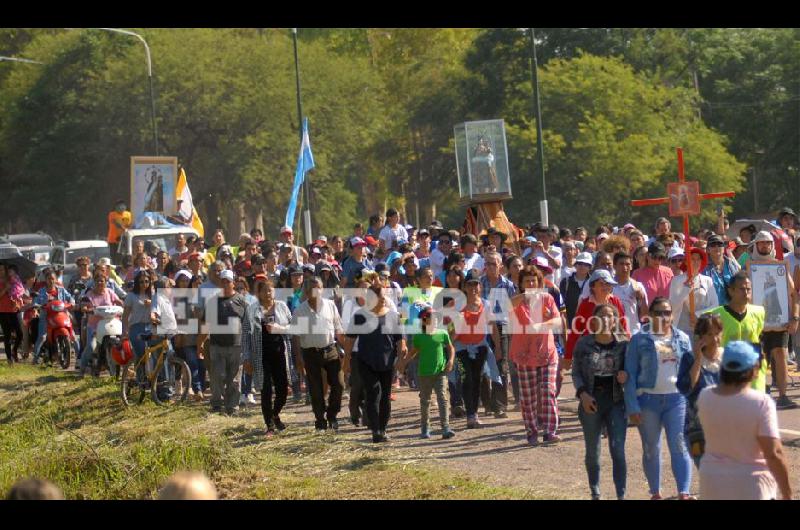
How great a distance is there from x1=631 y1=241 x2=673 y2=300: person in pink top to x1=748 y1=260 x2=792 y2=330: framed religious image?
33.9 inches

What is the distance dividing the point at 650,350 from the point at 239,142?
46.3m

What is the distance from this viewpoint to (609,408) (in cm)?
1004

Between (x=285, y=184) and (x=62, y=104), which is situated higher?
(x=62, y=104)

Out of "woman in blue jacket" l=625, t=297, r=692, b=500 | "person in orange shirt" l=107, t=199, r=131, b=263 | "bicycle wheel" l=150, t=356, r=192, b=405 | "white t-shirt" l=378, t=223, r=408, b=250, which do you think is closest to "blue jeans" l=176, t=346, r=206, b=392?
"bicycle wheel" l=150, t=356, r=192, b=405

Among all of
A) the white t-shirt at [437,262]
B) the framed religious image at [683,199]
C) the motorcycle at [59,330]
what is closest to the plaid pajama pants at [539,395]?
the framed religious image at [683,199]

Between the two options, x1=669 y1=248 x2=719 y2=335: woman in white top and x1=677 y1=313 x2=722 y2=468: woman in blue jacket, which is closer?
x1=677 y1=313 x2=722 y2=468: woman in blue jacket

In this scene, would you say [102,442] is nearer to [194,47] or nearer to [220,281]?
[220,281]

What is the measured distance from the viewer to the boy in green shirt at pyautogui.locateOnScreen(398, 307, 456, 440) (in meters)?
13.4

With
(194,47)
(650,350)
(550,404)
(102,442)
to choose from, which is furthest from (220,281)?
(194,47)

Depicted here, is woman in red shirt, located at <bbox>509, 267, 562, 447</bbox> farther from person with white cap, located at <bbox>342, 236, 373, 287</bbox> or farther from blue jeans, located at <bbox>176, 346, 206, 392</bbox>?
blue jeans, located at <bbox>176, 346, 206, 392</bbox>

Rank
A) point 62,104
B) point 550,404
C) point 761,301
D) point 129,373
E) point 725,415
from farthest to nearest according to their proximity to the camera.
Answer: point 62,104 < point 129,373 < point 761,301 < point 550,404 < point 725,415

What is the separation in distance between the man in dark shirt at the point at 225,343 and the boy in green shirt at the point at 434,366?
2.59m

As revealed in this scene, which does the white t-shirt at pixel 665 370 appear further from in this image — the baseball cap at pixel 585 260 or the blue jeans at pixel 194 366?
the blue jeans at pixel 194 366

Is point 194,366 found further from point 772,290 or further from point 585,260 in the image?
point 772,290
